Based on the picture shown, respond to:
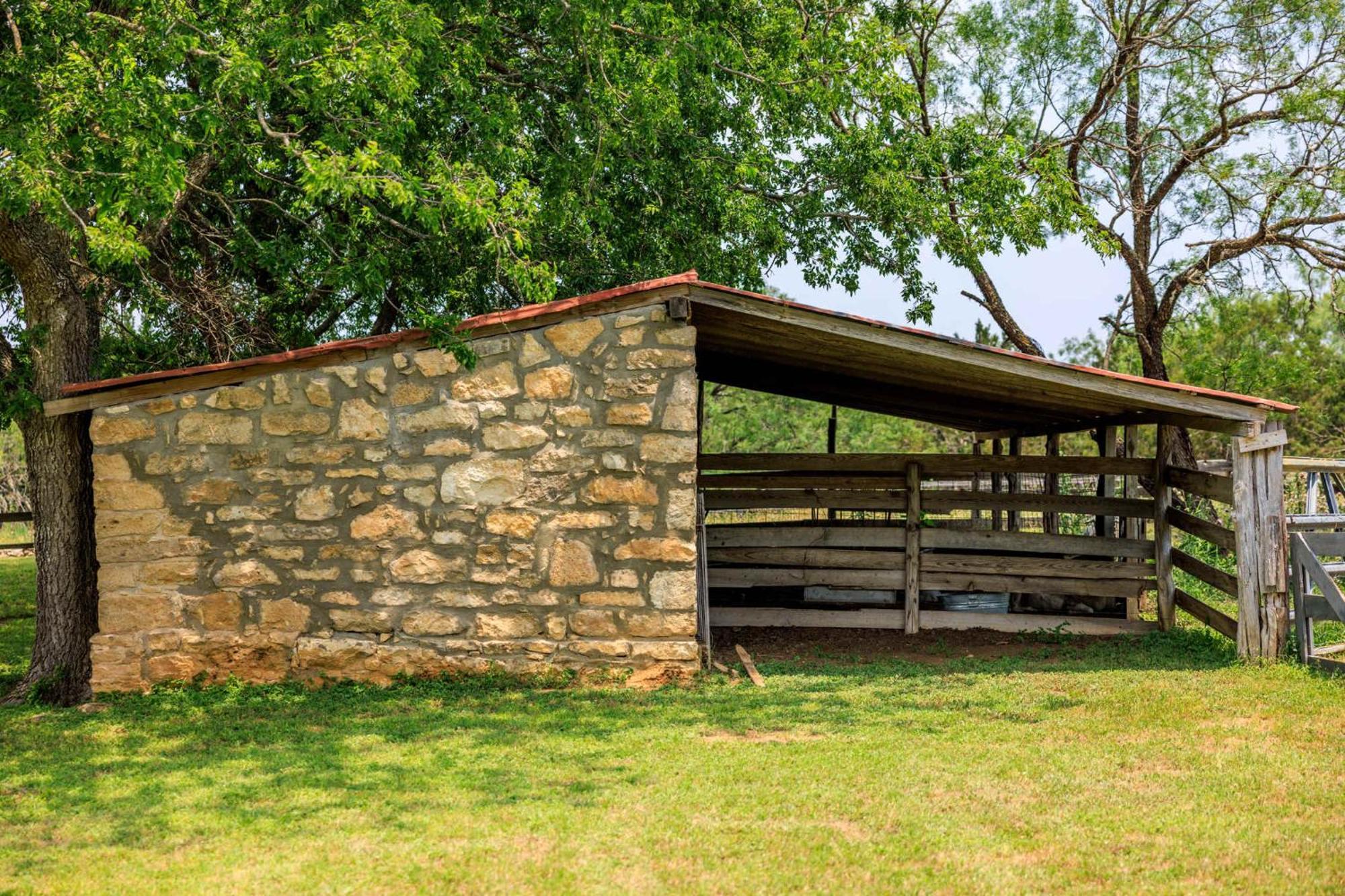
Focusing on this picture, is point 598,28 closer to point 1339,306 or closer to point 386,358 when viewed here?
point 386,358

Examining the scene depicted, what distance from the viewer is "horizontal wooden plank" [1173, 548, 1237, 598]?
8234mm

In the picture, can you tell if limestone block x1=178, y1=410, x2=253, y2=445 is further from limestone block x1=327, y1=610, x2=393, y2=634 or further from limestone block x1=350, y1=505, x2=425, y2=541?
limestone block x1=327, y1=610, x2=393, y2=634

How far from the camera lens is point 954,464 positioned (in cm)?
973

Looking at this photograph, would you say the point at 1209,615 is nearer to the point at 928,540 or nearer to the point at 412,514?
the point at 928,540

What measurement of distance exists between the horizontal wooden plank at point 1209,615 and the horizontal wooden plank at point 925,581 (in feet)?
1.09

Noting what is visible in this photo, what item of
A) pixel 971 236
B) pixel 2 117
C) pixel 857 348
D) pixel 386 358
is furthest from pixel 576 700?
pixel 971 236

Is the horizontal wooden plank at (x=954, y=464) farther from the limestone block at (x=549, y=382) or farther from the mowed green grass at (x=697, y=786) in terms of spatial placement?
the limestone block at (x=549, y=382)

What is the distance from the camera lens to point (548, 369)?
24.2 feet

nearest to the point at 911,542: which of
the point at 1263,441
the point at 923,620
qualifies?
the point at 923,620

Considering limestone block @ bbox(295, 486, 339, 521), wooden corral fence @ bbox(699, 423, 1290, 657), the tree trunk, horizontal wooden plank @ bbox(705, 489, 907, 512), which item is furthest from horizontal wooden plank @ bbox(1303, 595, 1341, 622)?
the tree trunk

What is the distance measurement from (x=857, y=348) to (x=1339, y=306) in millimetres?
14277

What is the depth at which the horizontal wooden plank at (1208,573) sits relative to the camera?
8234 mm

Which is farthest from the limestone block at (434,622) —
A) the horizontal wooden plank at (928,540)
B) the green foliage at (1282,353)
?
the green foliage at (1282,353)

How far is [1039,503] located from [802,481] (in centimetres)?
211
